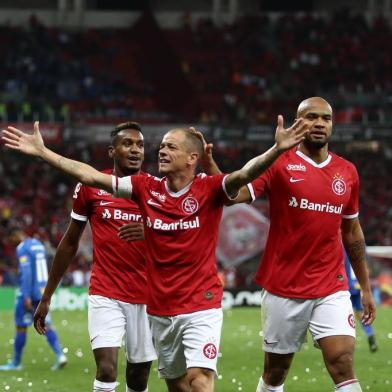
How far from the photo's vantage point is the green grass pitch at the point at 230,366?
1255cm

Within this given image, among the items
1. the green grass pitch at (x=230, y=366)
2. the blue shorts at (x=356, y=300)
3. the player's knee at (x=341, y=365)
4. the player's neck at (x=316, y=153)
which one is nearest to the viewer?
the player's knee at (x=341, y=365)

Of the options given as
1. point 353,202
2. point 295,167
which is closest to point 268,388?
point 353,202

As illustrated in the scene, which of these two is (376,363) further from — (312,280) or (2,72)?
(2,72)

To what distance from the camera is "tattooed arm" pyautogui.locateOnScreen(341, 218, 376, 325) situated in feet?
27.8

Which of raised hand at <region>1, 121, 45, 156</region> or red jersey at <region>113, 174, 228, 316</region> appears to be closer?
raised hand at <region>1, 121, 45, 156</region>

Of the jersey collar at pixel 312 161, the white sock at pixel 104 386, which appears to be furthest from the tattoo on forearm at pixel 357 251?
the white sock at pixel 104 386

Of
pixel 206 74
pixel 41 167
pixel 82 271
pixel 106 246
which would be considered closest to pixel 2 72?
pixel 41 167

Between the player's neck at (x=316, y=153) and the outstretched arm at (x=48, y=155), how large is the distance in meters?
1.77

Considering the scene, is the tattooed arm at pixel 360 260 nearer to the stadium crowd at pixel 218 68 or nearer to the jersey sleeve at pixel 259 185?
the jersey sleeve at pixel 259 185

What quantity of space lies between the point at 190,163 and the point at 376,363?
833cm

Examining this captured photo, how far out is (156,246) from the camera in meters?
7.38

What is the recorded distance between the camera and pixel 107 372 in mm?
8195

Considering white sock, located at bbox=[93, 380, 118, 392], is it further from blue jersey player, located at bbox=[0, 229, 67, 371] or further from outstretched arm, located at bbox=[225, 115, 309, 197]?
blue jersey player, located at bbox=[0, 229, 67, 371]

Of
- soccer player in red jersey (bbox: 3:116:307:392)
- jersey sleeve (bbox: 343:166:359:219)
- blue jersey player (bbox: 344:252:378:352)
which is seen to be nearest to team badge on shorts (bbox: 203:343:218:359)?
soccer player in red jersey (bbox: 3:116:307:392)
